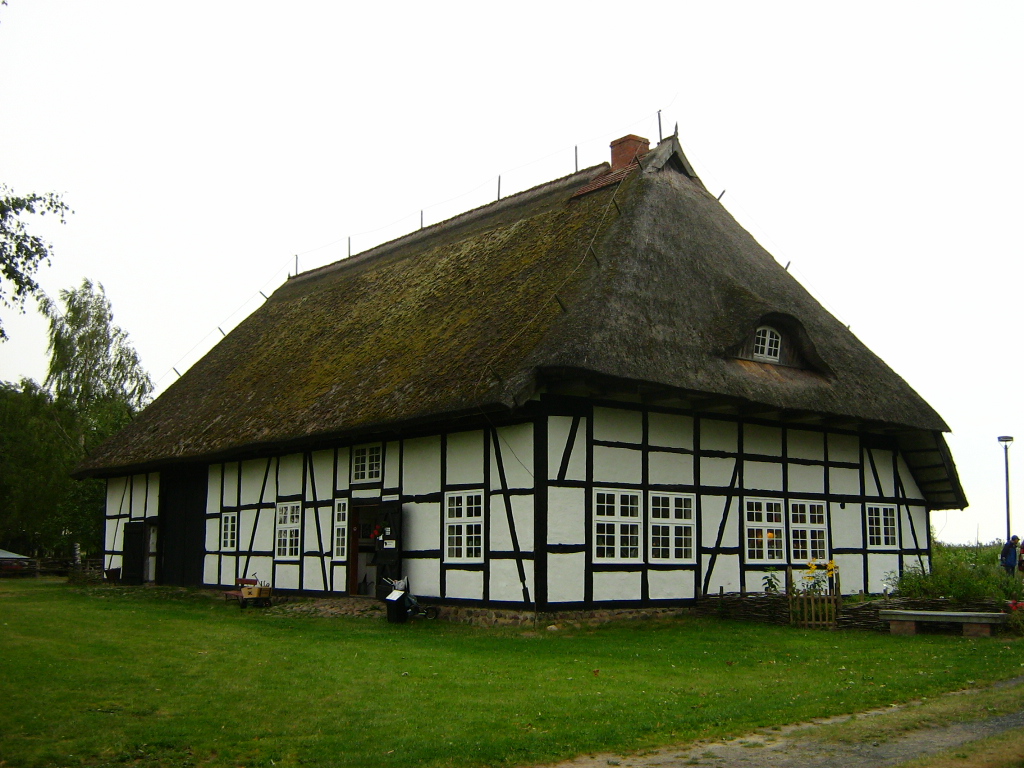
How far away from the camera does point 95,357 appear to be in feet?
142

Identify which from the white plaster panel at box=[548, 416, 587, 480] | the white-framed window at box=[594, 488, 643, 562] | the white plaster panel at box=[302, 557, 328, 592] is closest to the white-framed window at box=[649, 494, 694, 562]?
the white-framed window at box=[594, 488, 643, 562]

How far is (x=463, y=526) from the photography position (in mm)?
17344

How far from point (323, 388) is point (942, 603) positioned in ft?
42.0

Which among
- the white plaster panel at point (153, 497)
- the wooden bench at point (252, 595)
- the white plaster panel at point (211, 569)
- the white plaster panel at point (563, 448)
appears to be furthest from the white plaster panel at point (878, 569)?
the white plaster panel at point (153, 497)

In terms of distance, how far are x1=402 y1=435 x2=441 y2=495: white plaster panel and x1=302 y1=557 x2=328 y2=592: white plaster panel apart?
3464 millimetres

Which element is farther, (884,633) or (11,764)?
(884,633)

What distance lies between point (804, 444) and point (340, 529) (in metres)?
9.53

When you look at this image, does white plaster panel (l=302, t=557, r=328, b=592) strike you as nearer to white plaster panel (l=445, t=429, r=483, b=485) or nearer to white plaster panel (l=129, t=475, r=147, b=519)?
white plaster panel (l=445, t=429, r=483, b=485)

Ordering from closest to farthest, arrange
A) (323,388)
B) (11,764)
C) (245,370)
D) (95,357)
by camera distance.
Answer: (11,764), (323,388), (245,370), (95,357)

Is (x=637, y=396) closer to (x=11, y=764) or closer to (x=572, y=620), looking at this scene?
(x=572, y=620)

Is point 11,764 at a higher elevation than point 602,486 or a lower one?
lower

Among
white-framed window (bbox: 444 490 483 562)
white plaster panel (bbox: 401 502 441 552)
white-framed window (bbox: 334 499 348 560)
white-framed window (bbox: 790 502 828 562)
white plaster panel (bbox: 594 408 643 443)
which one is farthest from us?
white-framed window (bbox: 334 499 348 560)

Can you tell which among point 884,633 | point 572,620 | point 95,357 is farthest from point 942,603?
point 95,357

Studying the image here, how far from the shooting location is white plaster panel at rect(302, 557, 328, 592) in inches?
813
